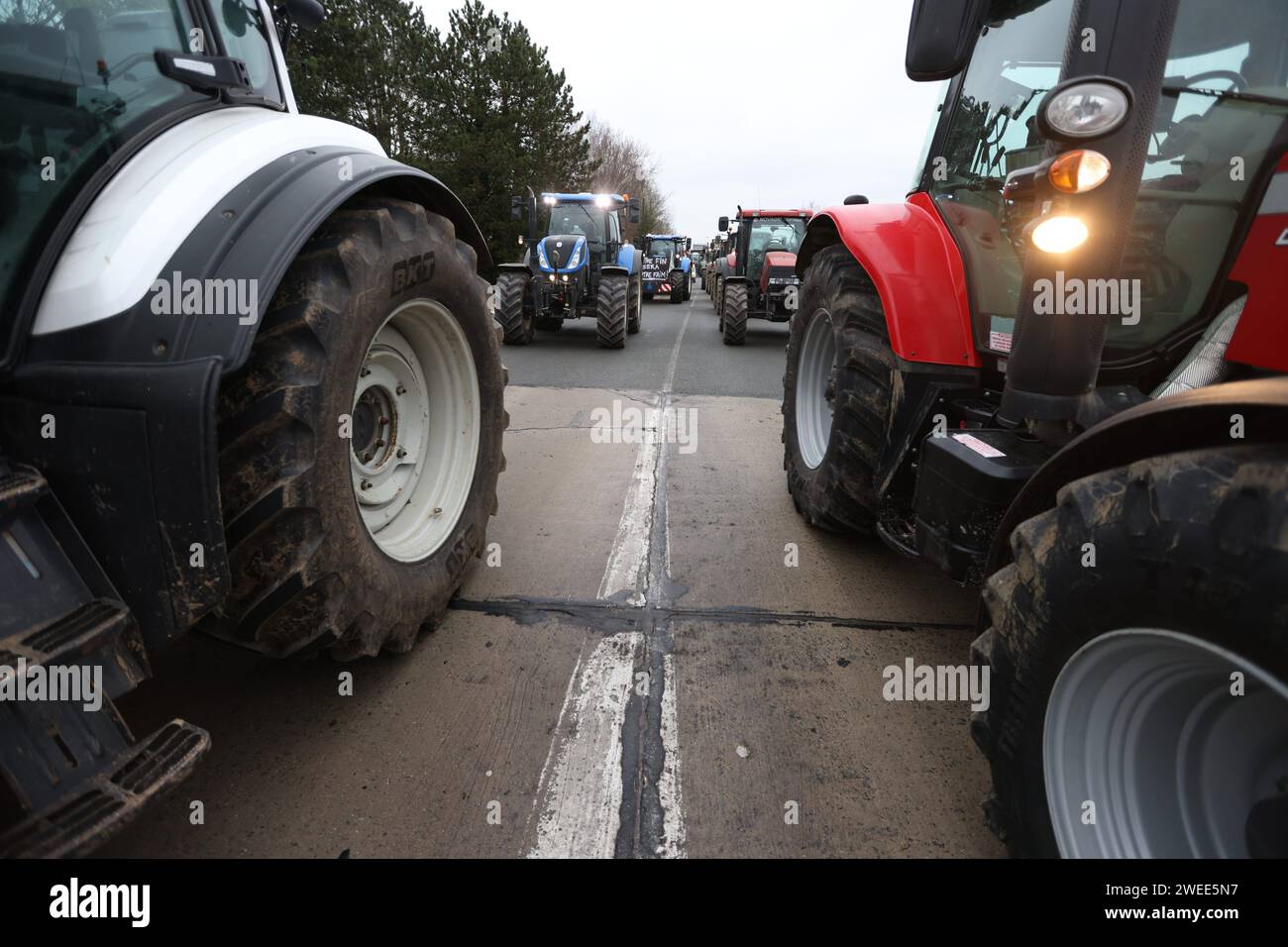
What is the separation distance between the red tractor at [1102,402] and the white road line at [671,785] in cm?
72

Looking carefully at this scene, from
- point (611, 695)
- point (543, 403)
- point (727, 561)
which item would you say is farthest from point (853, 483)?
point (543, 403)

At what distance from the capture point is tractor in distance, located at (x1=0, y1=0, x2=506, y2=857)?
1253 millimetres

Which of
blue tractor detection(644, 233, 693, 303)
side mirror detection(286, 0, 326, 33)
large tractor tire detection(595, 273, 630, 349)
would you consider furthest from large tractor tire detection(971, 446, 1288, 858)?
blue tractor detection(644, 233, 693, 303)

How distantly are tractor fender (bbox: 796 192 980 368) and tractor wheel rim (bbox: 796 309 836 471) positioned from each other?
2.51 feet

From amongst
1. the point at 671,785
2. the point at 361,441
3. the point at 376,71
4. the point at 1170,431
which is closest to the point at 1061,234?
the point at 1170,431

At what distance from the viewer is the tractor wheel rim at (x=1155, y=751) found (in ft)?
3.78

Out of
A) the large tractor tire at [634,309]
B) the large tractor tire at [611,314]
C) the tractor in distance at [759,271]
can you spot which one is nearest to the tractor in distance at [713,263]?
the tractor in distance at [759,271]

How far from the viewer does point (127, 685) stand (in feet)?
4.41

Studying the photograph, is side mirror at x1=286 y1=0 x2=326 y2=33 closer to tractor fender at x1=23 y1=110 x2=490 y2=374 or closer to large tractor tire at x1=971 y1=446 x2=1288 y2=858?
tractor fender at x1=23 y1=110 x2=490 y2=374

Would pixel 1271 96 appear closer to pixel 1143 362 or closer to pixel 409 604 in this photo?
pixel 1143 362

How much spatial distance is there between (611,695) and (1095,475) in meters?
1.53

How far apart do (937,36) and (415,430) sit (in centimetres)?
201
